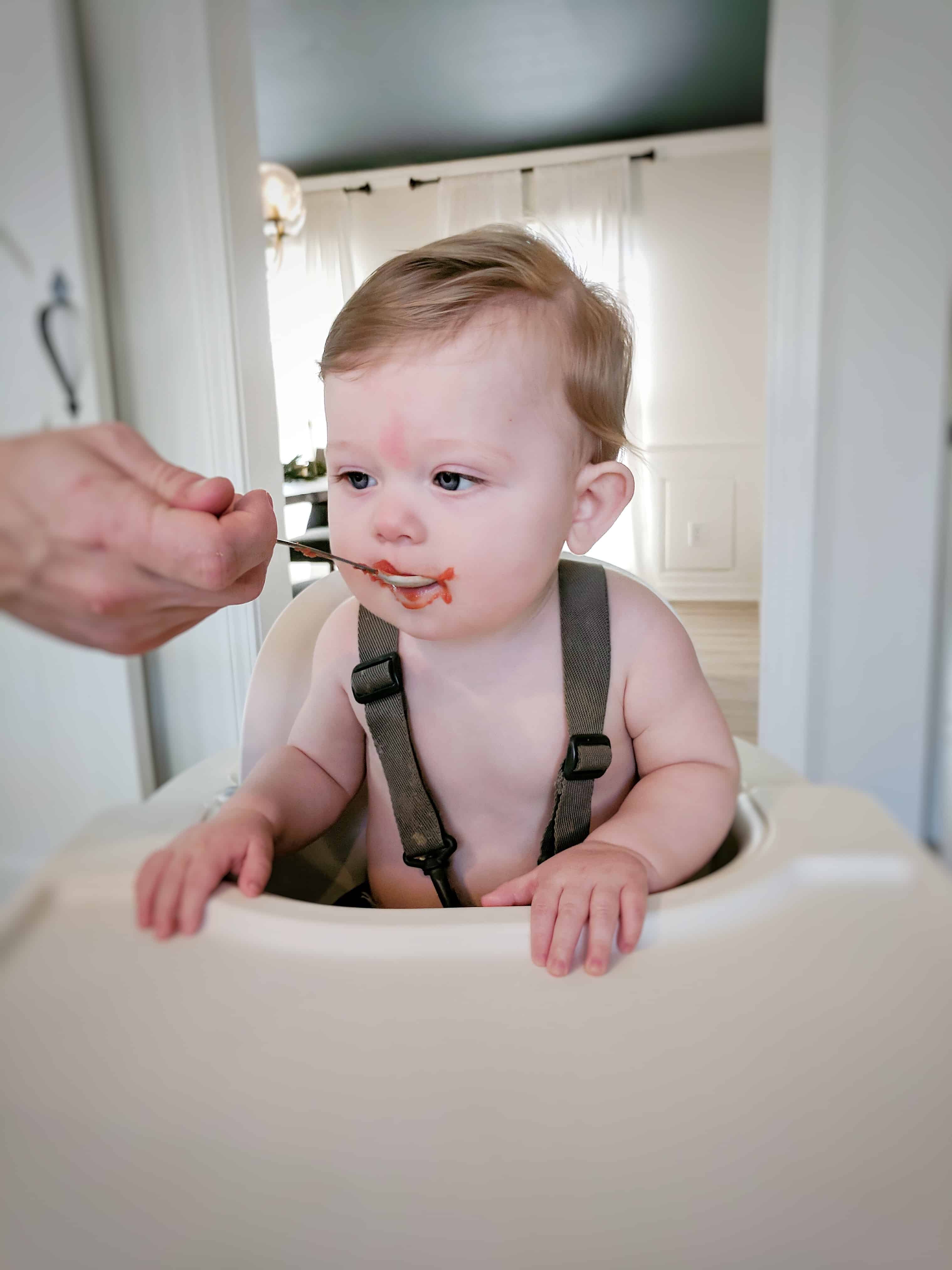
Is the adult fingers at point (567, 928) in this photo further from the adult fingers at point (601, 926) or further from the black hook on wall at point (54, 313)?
the black hook on wall at point (54, 313)

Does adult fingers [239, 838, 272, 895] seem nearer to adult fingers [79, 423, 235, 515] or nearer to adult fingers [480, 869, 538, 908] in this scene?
adult fingers [480, 869, 538, 908]

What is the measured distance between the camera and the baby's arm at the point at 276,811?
46cm

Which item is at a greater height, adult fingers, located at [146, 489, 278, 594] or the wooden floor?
adult fingers, located at [146, 489, 278, 594]

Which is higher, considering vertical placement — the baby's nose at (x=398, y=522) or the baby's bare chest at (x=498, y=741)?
the baby's nose at (x=398, y=522)

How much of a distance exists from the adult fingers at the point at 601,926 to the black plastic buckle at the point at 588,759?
150 mm

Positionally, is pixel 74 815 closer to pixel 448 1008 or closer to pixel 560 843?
pixel 560 843

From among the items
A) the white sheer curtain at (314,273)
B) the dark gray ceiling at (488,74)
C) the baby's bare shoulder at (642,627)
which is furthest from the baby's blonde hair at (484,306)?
the dark gray ceiling at (488,74)

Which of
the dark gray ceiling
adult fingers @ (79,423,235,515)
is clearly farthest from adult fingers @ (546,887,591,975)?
the dark gray ceiling

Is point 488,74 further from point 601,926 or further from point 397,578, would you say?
point 601,926

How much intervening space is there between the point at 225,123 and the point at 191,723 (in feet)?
3.28

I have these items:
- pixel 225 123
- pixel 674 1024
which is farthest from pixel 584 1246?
pixel 225 123

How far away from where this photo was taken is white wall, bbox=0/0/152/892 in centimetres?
131

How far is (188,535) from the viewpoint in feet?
0.80

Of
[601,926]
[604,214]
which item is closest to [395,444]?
[601,926]
